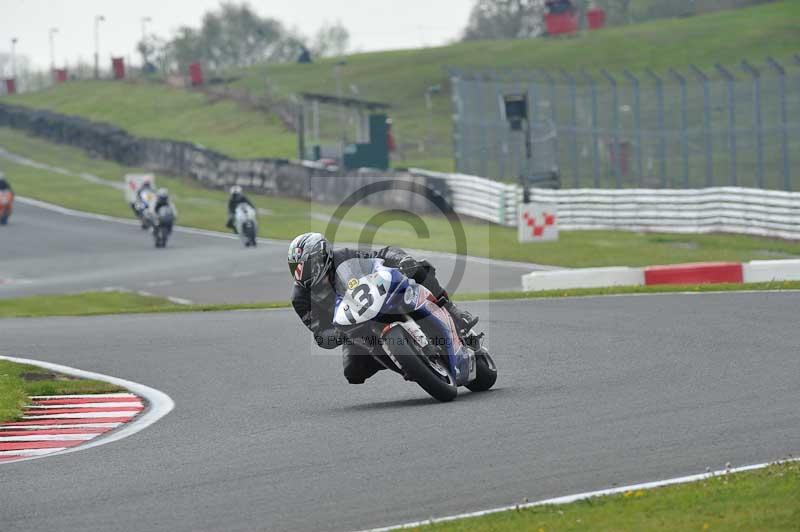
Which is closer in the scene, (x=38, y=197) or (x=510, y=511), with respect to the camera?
(x=510, y=511)

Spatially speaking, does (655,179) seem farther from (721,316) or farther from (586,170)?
(721,316)

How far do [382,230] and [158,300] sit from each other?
13.4 metres

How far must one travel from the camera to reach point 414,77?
80.6 meters

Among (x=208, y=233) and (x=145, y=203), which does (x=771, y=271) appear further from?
(x=145, y=203)

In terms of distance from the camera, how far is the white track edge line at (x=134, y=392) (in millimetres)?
10148

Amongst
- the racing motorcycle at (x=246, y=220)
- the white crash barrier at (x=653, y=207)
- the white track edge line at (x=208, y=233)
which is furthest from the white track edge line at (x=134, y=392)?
the racing motorcycle at (x=246, y=220)

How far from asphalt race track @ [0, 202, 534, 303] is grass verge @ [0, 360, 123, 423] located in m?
10.9

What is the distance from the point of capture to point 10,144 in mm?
69625

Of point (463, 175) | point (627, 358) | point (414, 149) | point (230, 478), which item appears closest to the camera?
point (230, 478)

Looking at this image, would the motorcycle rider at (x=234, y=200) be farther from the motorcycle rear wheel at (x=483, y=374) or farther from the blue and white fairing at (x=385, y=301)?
the blue and white fairing at (x=385, y=301)

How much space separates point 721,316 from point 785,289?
2.83 m

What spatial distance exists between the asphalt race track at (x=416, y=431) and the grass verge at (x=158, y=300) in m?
2.90

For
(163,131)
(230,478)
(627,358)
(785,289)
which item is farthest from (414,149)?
(230,478)

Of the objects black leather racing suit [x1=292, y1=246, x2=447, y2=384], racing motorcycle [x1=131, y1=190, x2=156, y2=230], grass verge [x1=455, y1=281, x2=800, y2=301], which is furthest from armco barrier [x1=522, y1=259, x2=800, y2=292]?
racing motorcycle [x1=131, y1=190, x2=156, y2=230]
